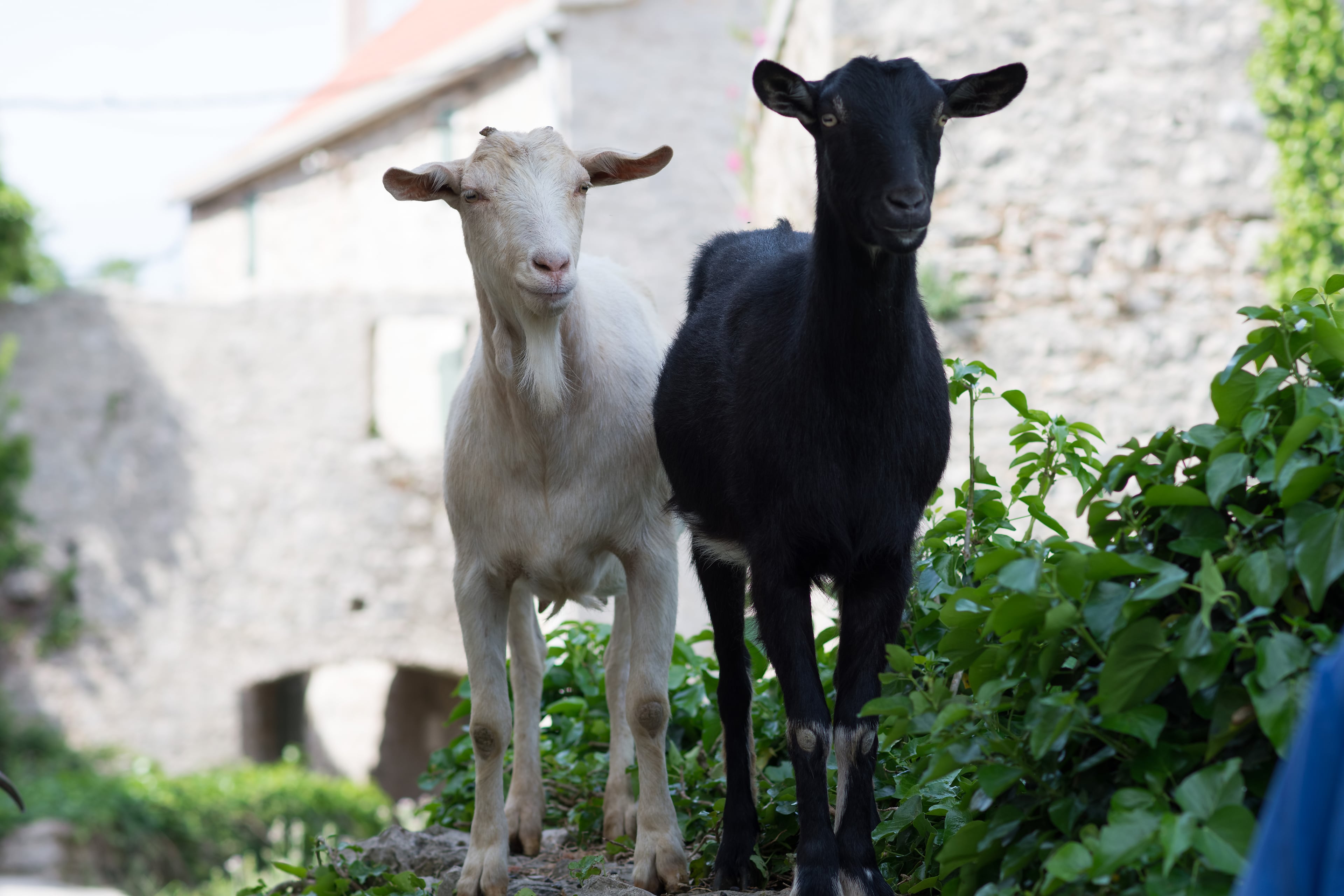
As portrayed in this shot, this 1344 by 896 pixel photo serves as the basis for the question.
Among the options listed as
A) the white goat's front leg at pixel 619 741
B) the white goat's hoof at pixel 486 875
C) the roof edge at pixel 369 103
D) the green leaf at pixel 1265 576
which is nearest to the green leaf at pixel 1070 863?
the green leaf at pixel 1265 576

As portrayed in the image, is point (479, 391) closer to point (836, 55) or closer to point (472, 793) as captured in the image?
point (472, 793)

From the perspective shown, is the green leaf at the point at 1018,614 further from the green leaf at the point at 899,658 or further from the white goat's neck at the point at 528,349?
the white goat's neck at the point at 528,349

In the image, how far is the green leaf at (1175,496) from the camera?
217 cm

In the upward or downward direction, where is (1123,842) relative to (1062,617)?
downward

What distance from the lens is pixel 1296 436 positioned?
203cm

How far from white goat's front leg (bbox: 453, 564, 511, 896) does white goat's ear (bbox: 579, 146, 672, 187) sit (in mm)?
1130

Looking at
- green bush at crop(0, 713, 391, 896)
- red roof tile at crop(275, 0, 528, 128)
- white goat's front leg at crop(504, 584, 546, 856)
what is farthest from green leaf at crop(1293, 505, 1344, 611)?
red roof tile at crop(275, 0, 528, 128)

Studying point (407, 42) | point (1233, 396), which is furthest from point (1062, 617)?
point (407, 42)

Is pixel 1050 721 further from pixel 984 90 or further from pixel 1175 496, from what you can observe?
pixel 984 90

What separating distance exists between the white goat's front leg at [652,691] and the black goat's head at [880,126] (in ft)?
3.75

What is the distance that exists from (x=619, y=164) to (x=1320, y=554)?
2189 millimetres

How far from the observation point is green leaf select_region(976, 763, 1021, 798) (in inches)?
88.7

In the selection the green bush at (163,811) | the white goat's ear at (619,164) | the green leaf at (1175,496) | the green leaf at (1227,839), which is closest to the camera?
the green leaf at (1227,839)

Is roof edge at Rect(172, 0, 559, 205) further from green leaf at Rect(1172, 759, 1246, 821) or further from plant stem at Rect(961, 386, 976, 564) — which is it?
green leaf at Rect(1172, 759, 1246, 821)
